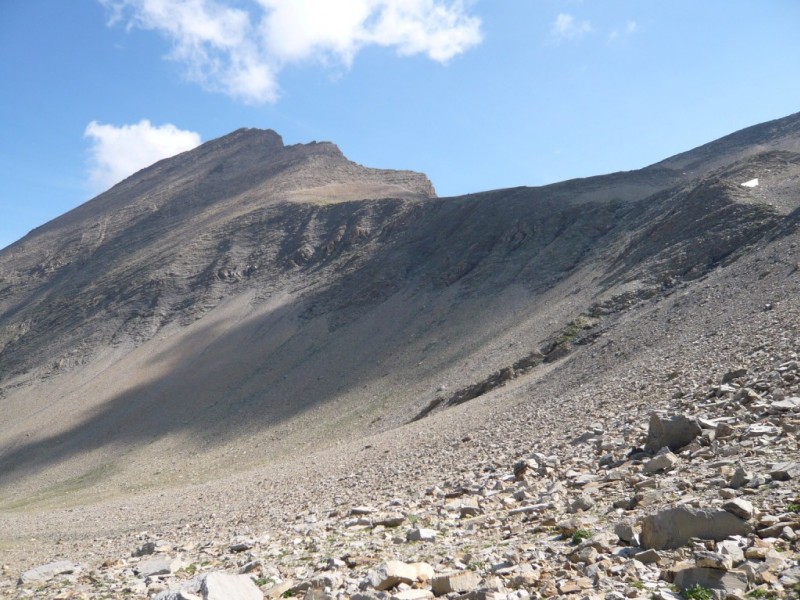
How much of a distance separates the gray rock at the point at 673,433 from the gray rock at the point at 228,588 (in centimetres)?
748

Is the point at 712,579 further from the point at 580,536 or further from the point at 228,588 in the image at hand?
the point at 228,588

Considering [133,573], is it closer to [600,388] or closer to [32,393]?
[600,388]

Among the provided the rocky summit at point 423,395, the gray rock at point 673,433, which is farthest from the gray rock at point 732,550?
the gray rock at point 673,433

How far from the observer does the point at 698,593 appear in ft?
19.9

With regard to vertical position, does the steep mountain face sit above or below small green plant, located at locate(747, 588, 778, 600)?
above

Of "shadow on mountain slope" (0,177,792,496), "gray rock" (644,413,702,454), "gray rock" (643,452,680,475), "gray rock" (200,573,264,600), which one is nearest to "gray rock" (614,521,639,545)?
"gray rock" (643,452,680,475)

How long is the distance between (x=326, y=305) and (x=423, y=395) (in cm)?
2821

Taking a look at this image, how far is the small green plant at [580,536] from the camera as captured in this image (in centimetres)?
820

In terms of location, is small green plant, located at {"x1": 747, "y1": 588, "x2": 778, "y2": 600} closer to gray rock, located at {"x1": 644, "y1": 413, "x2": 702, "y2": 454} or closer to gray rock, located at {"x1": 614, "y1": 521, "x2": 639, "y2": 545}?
gray rock, located at {"x1": 614, "y1": 521, "x2": 639, "y2": 545}

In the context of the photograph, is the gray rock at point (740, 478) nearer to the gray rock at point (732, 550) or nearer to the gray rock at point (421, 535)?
the gray rock at point (732, 550)

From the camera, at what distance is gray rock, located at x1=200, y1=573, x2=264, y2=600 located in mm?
7480

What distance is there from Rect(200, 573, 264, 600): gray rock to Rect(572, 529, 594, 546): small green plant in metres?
3.93

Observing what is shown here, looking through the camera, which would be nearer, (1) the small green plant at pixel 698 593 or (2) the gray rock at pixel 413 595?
(1) the small green plant at pixel 698 593

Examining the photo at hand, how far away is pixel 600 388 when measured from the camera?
22.1m
